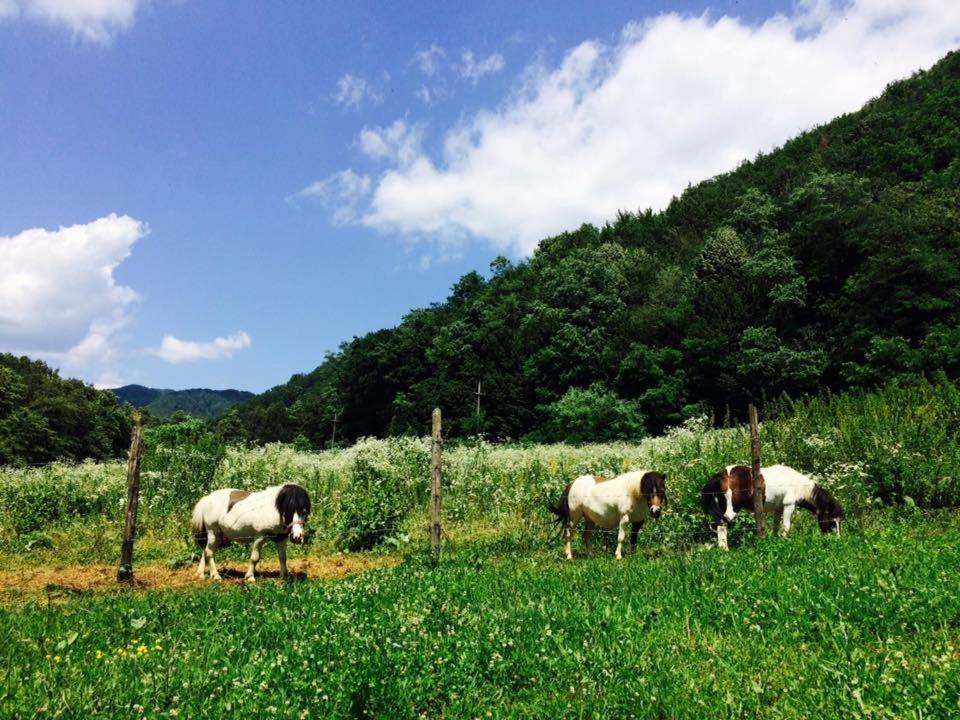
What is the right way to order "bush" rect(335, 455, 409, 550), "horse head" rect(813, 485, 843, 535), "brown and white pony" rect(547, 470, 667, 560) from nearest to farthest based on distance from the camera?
"brown and white pony" rect(547, 470, 667, 560), "horse head" rect(813, 485, 843, 535), "bush" rect(335, 455, 409, 550)

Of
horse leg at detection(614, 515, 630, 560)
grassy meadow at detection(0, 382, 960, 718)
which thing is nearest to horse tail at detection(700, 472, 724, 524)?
grassy meadow at detection(0, 382, 960, 718)

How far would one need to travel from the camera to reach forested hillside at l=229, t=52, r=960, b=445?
46.1m

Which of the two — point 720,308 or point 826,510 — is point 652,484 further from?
point 720,308

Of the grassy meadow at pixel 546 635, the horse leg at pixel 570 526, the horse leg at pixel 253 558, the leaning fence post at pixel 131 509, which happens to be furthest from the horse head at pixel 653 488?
the leaning fence post at pixel 131 509

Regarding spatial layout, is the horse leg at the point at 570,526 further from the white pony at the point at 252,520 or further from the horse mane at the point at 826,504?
the white pony at the point at 252,520

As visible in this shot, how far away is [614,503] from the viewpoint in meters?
12.8

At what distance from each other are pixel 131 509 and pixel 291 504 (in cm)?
275

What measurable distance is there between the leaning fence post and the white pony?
1.33 m

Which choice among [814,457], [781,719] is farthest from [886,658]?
[814,457]

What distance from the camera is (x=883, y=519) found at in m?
13.3

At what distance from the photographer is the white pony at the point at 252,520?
36.7ft

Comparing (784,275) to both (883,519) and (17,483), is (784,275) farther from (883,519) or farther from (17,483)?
(17,483)

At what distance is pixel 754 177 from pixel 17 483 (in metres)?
99.2

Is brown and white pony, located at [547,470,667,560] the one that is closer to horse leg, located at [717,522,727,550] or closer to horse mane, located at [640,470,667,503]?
horse mane, located at [640,470,667,503]
